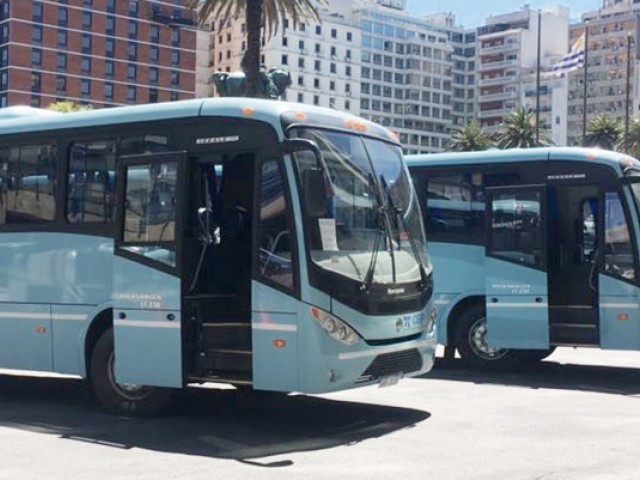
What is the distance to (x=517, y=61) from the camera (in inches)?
6132

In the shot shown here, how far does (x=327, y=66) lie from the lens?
149000mm

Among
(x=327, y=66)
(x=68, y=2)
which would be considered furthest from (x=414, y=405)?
(x=327, y=66)

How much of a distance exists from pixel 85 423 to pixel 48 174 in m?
2.88

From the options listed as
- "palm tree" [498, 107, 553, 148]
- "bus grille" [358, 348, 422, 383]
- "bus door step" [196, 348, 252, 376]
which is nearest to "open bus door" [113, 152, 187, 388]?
"bus door step" [196, 348, 252, 376]

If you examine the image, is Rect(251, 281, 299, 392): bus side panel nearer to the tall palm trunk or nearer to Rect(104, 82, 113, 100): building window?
the tall palm trunk

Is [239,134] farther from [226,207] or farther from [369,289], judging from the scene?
[369,289]

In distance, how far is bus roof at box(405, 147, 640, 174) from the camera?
13.3 m

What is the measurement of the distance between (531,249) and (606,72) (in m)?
146

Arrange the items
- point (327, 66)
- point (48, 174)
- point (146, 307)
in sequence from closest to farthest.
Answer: point (146, 307)
point (48, 174)
point (327, 66)

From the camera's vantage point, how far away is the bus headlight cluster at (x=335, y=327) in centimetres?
866

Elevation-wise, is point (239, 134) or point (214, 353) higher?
point (239, 134)

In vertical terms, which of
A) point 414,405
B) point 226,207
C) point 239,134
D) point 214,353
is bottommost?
point 414,405

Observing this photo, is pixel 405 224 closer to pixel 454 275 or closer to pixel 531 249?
pixel 531 249

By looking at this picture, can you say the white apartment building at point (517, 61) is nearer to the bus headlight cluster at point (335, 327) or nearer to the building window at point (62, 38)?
the building window at point (62, 38)
